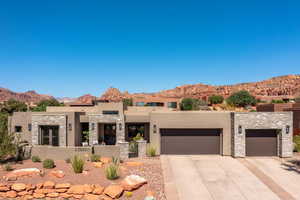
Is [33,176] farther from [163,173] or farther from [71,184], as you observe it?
[163,173]

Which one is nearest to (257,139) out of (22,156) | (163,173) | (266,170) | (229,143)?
(229,143)

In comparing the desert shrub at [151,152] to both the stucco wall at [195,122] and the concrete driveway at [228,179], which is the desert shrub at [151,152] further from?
the concrete driveway at [228,179]

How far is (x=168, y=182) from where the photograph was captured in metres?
10.1

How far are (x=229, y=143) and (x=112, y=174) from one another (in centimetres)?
942

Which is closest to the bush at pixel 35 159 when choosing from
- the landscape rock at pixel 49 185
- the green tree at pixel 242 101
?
the landscape rock at pixel 49 185

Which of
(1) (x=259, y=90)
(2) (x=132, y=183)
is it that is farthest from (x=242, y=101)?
(2) (x=132, y=183)

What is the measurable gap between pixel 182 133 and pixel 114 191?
815cm

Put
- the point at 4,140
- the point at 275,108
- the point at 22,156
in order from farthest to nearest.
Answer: the point at 275,108 < the point at 22,156 < the point at 4,140

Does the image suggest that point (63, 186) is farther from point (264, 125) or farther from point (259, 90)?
point (259, 90)

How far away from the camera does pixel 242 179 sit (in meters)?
10.5

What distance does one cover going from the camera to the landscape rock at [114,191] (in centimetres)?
854

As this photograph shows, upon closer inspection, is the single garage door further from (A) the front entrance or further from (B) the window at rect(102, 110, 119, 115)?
(A) the front entrance

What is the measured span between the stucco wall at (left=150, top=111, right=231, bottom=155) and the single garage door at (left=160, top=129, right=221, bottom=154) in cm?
48

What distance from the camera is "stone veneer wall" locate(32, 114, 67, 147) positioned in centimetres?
1602
